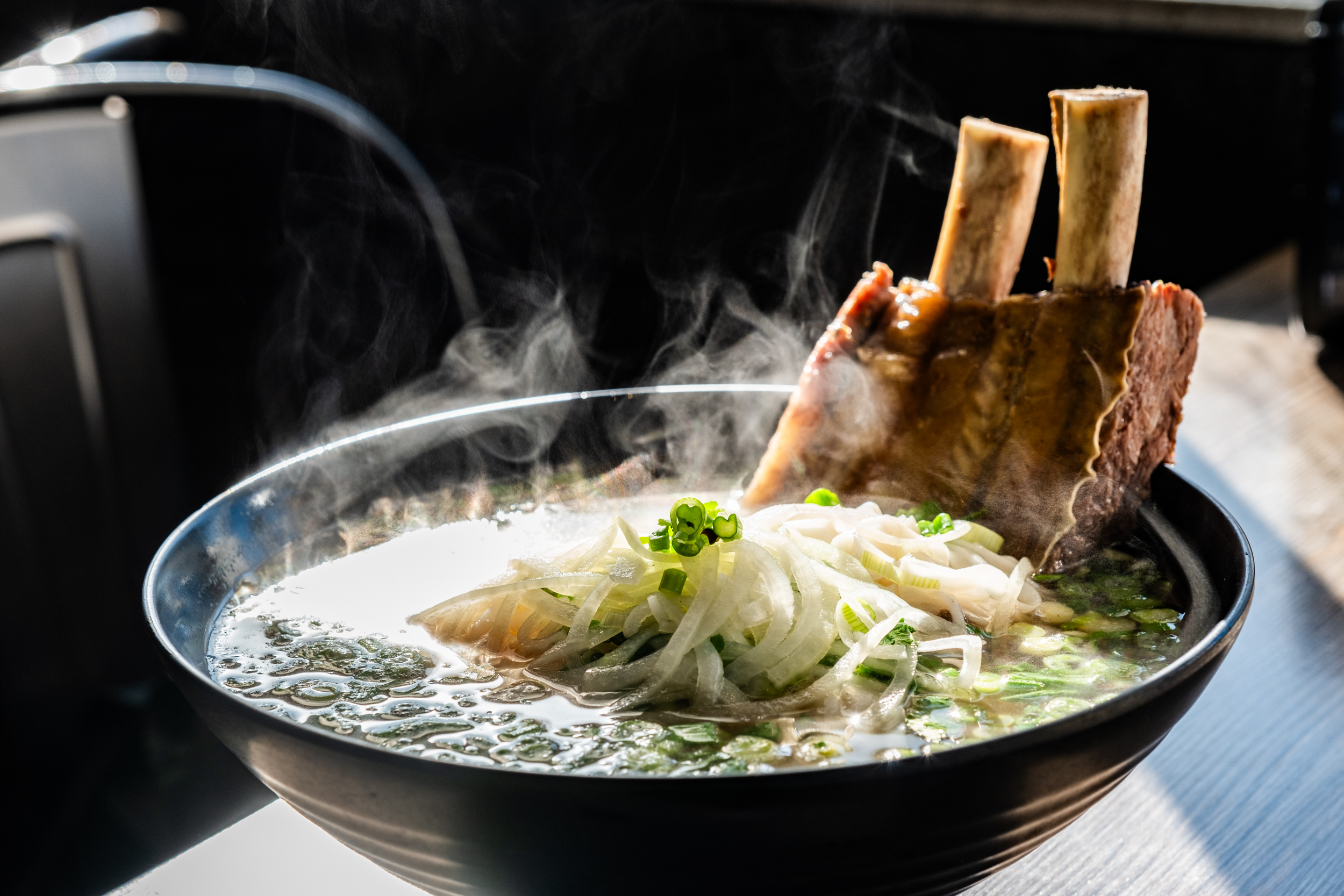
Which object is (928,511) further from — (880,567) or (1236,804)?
(1236,804)

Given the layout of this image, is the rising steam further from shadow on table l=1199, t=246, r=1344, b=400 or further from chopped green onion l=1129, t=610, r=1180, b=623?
chopped green onion l=1129, t=610, r=1180, b=623

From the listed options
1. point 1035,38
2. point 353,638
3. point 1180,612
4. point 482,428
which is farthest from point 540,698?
point 1035,38

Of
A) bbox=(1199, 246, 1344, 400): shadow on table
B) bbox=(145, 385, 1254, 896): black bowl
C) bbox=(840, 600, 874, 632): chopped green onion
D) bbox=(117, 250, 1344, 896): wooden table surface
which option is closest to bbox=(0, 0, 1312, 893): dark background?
bbox=(1199, 246, 1344, 400): shadow on table

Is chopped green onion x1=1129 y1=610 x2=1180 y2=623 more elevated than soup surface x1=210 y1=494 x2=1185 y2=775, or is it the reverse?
soup surface x1=210 y1=494 x2=1185 y2=775

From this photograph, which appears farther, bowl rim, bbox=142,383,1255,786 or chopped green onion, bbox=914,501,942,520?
chopped green onion, bbox=914,501,942,520

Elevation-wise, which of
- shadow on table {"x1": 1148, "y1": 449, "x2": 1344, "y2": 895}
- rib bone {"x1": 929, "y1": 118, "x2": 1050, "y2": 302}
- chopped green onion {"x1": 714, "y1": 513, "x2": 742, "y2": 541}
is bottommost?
shadow on table {"x1": 1148, "y1": 449, "x2": 1344, "y2": 895}

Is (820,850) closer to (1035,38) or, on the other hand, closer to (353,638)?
(353,638)
